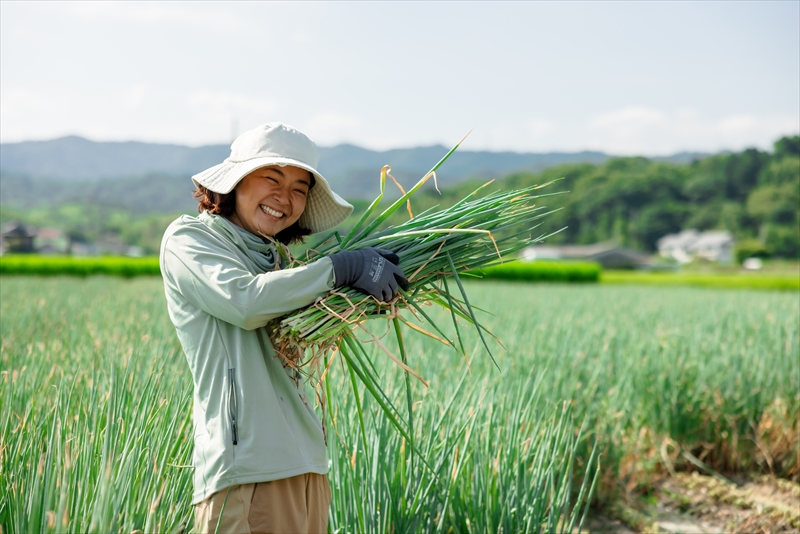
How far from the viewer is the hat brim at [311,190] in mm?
1667

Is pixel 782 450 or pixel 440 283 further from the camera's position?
pixel 782 450

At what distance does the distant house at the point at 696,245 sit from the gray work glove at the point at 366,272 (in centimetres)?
9211

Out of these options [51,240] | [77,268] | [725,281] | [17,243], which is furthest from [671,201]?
[51,240]

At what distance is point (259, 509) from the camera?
1.54 meters

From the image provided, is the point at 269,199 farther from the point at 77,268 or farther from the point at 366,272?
the point at 77,268

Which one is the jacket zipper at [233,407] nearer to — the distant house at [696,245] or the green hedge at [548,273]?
the green hedge at [548,273]

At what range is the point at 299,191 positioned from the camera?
6.00 ft

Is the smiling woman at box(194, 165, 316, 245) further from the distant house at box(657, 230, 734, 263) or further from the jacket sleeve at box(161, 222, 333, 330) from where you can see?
the distant house at box(657, 230, 734, 263)

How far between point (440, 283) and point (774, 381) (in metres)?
3.57

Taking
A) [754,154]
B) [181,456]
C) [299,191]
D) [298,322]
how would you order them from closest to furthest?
[298,322] < [299,191] < [181,456] < [754,154]

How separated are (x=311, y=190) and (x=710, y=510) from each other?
317cm

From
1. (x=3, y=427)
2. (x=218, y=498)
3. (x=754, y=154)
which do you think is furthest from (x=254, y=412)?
(x=754, y=154)

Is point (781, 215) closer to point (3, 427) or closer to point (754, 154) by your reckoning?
point (754, 154)

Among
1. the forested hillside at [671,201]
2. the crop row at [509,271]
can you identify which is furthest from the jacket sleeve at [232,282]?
the forested hillside at [671,201]
